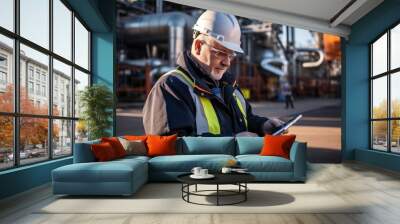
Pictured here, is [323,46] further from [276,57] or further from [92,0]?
[92,0]

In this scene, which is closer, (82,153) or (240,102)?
(82,153)

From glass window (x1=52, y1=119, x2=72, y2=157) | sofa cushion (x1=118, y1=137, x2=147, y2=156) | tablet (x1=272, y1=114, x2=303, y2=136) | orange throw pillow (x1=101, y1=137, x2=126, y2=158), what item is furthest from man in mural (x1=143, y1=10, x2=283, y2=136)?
orange throw pillow (x1=101, y1=137, x2=126, y2=158)

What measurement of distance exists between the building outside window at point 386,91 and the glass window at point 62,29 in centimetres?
587

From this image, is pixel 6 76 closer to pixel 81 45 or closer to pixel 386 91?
pixel 81 45

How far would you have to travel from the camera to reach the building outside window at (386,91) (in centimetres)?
780

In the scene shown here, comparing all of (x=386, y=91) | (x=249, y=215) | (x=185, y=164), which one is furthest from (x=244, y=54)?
(x=249, y=215)

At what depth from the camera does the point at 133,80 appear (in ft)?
32.1

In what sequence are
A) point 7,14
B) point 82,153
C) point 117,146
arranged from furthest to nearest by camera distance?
point 117,146 < point 82,153 < point 7,14

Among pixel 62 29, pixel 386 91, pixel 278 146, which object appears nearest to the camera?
pixel 278 146

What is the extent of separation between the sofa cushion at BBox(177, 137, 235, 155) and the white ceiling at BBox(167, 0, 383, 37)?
8.59ft

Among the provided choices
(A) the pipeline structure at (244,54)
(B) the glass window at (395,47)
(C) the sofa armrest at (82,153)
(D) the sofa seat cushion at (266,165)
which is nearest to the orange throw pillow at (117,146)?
(C) the sofa armrest at (82,153)

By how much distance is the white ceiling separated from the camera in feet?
24.2

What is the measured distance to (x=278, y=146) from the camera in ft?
20.1

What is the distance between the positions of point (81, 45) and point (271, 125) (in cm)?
401
